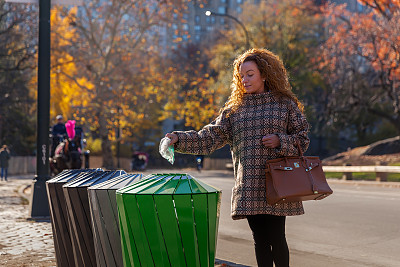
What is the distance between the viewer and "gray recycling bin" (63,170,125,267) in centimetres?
427

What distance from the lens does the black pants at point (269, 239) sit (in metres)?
4.04

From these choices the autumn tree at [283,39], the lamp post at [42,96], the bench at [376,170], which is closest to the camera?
the lamp post at [42,96]

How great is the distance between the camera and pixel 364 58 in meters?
31.6

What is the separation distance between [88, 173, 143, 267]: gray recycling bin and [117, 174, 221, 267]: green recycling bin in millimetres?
320

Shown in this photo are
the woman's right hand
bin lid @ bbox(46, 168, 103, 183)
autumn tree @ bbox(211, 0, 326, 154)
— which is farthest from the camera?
autumn tree @ bbox(211, 0, 326, 154)

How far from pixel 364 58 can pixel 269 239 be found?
28965 mm

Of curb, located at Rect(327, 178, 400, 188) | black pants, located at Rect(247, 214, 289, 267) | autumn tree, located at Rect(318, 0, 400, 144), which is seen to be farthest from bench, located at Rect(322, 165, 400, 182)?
black pants, located at Rect(247, 214, 289, 267)

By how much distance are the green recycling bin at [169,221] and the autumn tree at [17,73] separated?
24321 millimetres

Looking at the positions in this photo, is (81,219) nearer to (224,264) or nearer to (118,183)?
(118,183)

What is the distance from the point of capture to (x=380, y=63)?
1129 inches

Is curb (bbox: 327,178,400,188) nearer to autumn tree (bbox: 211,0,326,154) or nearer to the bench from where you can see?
the bench

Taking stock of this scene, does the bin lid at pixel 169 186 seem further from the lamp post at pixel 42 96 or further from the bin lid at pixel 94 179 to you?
the lamp post at pixel 42 96

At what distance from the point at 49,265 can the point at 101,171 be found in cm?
144

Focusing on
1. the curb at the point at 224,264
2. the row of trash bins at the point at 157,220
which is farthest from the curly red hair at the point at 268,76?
the curb at the point at 224,264
